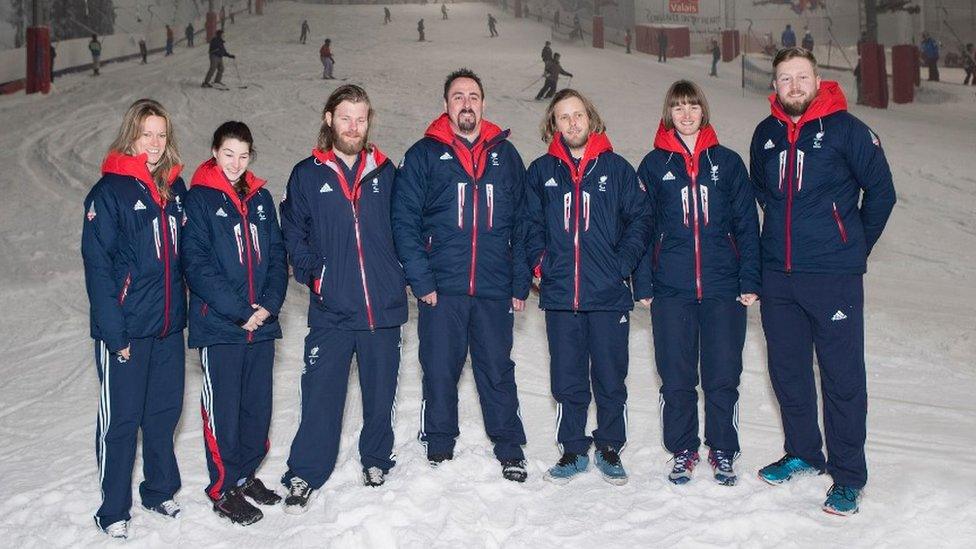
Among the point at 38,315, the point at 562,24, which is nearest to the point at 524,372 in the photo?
the point at 38,315

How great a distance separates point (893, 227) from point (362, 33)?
25.0 metres

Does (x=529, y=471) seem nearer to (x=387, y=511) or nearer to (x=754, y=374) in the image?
(x=387, y=511)

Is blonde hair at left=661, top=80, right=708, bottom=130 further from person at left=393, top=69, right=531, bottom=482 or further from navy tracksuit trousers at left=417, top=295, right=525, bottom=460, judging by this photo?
navy tracksuit trousers at left=417, top=295, right=525, bottom=460

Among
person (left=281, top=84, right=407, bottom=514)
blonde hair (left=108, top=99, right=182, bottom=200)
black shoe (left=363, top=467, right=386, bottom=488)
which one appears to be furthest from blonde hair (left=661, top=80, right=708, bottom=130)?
blonde hair (left=108, top=99, right=182, bottom=200)

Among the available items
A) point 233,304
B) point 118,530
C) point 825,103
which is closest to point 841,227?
point 825,103

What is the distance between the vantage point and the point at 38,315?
7504 millimetres

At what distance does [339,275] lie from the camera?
409 centimetres

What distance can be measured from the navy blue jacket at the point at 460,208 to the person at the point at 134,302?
1.01 m

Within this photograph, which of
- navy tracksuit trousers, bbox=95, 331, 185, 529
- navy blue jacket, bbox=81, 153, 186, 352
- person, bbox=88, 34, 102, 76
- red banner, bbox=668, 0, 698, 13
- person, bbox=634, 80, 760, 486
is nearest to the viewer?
navy blue jacket, bbox=81, 153, 186, 352

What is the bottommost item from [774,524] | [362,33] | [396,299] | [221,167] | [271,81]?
[774,524]

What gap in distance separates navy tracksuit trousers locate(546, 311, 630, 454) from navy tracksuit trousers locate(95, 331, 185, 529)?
1702mm

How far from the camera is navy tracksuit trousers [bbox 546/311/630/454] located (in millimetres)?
4254

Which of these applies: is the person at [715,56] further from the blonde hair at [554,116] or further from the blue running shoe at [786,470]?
the blue running shoe at [786,470]

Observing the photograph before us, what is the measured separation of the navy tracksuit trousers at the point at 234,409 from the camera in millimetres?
3996
